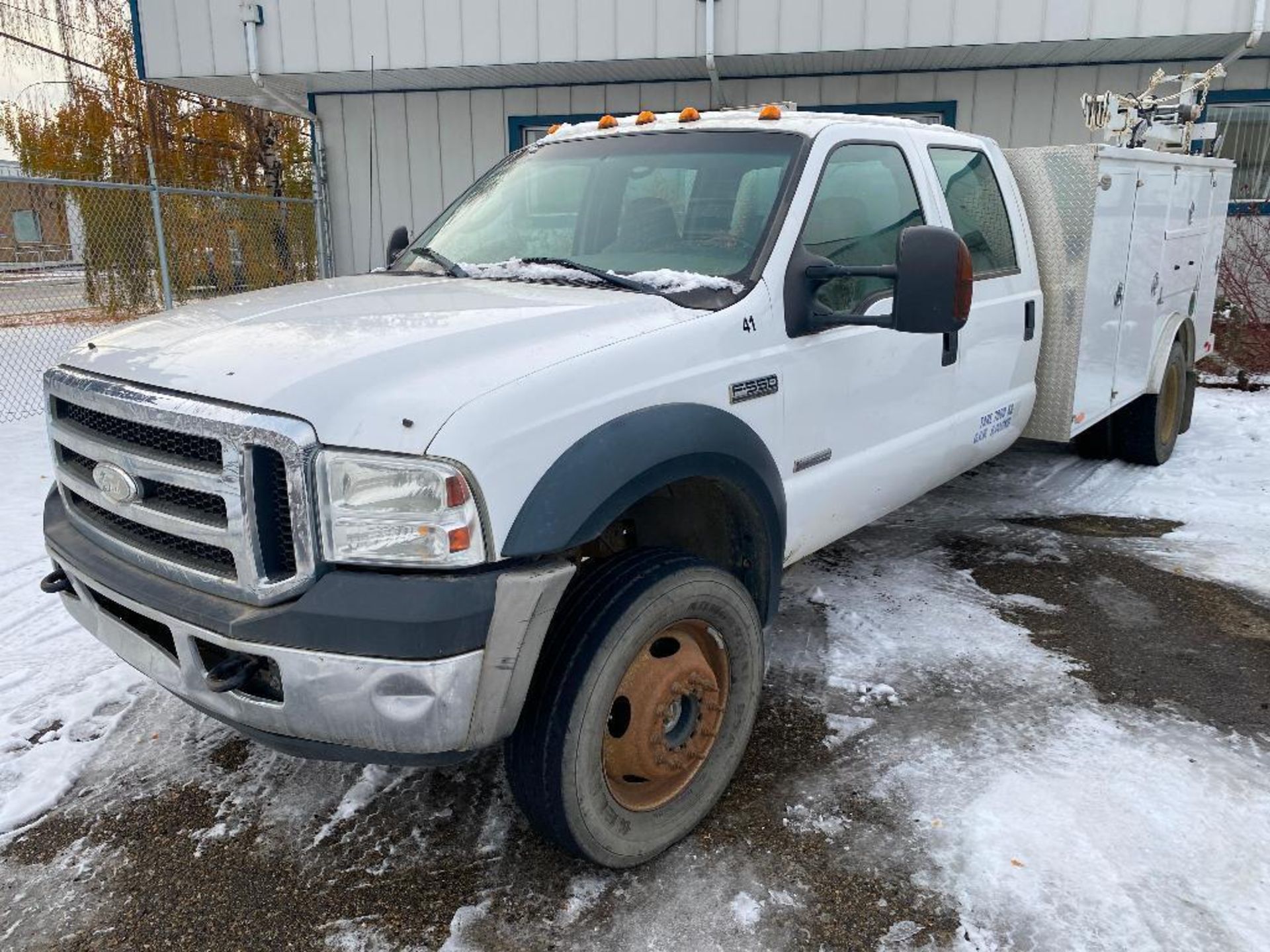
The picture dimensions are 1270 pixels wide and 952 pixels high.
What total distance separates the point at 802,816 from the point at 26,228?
10.1 metres

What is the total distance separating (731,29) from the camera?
29.6ft

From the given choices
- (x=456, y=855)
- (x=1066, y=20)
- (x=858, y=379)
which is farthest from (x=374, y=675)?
(x=1066, y=20)

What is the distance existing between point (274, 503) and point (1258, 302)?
10694 millimetres

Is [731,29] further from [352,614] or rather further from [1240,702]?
[352,614]

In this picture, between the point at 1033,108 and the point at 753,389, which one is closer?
the point at 753,389

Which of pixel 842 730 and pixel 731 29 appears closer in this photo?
pixel 842 730

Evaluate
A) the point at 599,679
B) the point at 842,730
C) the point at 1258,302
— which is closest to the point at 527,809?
the point at 599,679

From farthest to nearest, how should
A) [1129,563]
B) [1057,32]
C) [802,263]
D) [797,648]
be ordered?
[1057,32]
[1129,563]
[797,648]
[802,263]

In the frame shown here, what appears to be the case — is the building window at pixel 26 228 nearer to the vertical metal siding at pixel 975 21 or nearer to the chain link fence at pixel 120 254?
the chain link fence at pixel 120 254

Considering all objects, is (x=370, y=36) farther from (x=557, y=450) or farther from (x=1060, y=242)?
(x=557, y=450)

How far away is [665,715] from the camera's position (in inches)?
104

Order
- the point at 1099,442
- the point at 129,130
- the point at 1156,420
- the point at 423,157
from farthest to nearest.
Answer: the point at 129,130, the point at 423,157, the point at 1099,442, the point at 1156,420

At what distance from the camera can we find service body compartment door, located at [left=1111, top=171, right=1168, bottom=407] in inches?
208

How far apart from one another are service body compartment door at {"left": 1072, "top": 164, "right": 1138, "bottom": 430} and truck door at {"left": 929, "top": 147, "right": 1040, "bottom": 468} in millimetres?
A: 315
